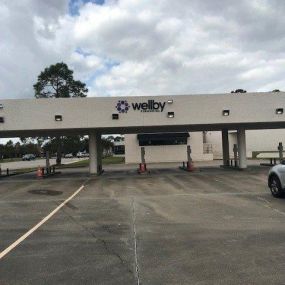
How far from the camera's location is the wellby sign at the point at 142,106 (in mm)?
26969

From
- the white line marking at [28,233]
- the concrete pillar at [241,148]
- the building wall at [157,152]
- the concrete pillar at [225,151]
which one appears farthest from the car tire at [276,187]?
the building wall at [157,152]

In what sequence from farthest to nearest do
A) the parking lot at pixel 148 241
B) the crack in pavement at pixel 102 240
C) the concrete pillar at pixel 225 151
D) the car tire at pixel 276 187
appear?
the concrete pillar at pixel 225 151, the car tire at pixel 276 187, the crack in pavement at pixel 102 240, the parking lot at pixel 148 241

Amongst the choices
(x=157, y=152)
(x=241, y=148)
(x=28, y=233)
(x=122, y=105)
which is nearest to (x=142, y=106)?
(x=122, y=105)

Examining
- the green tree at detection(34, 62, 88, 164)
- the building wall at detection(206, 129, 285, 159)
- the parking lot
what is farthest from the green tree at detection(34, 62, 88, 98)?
the parking lot

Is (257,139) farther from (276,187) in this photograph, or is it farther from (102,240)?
(102,240)

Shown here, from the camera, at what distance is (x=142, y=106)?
88.7 feet

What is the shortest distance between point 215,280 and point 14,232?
5445 millimetres

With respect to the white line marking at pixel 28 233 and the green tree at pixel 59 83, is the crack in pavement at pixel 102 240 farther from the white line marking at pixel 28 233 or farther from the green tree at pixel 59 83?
the green tree at pixel 59 83

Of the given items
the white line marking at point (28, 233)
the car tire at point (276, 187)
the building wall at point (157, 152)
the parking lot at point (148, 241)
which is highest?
the building wall at point (157, 152)

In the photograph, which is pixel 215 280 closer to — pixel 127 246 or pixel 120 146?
pixel 127 246

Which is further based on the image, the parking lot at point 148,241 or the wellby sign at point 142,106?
the wellby sign at point 142,106

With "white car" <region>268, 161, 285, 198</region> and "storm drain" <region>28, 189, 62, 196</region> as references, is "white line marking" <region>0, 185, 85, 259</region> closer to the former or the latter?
"storm drain" <region>28, 189, 62, 196</region>

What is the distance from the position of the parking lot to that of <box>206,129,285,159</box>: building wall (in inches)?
2018

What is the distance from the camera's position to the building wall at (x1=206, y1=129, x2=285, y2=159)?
66.1 m
